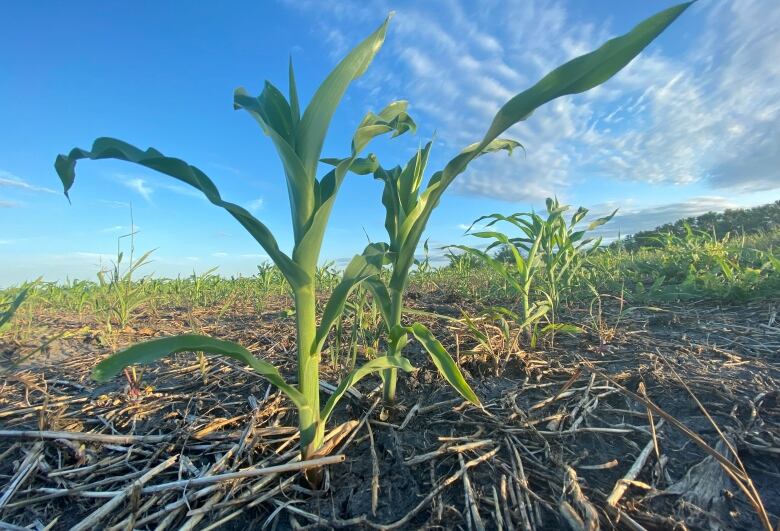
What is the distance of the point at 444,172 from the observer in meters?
1.13

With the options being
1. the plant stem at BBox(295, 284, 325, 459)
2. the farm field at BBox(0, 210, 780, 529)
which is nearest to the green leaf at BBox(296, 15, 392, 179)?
the plant stem at BBox(295, 284, 325, 459)

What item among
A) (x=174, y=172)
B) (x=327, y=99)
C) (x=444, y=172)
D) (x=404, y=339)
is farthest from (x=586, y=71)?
(x=174, y=172)

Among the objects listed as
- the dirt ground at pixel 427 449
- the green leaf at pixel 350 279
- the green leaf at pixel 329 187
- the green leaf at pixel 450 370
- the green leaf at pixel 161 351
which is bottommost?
the dirt ground at pixel 427 449

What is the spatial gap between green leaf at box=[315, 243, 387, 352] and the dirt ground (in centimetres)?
40

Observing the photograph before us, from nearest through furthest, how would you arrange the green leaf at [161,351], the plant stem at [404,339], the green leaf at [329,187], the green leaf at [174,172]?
the green leaf at [161,351] < the green leaf at [174,172] < the green leaf at [329,187] < the plant stem at [404,339]

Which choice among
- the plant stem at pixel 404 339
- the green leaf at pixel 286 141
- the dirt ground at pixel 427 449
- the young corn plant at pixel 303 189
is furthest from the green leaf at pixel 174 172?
the dirt ground at pixel 427 449

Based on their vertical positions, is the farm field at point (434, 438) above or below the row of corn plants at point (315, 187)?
below

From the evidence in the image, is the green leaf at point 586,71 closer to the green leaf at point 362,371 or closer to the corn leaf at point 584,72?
the corn leaf at point 584,72

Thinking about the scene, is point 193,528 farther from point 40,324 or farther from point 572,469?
point 40,324

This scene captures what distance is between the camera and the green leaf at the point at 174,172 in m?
0.93

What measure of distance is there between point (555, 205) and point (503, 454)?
6.65 ft

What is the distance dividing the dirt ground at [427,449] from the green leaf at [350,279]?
0.40m

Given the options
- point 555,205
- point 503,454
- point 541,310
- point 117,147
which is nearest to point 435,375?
point 503,454

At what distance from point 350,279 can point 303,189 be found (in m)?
0.30
